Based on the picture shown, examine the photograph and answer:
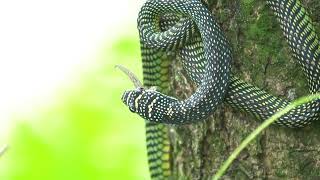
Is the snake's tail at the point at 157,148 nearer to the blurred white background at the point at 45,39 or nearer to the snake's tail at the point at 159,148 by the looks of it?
the snake's tail at the point at 159,148

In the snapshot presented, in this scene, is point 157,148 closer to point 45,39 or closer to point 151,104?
point 151,104

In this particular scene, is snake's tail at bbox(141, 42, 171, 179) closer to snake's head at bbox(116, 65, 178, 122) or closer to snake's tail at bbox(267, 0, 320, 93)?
snake's head at bbox(116, 65, 178, 122)

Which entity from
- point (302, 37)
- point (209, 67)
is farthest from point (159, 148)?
point (302, 37)

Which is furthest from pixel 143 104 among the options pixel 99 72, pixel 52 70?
pixel 52 70

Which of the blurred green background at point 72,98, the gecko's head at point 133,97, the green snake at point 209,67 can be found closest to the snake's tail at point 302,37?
the green snake at point 209,67

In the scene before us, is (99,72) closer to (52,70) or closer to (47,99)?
(47,99)

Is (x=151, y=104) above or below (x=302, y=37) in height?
below

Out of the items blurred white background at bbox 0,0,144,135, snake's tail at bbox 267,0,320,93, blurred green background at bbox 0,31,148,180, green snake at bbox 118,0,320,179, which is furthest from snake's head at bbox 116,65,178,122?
blurred white background at bbox 0,0,144,135
